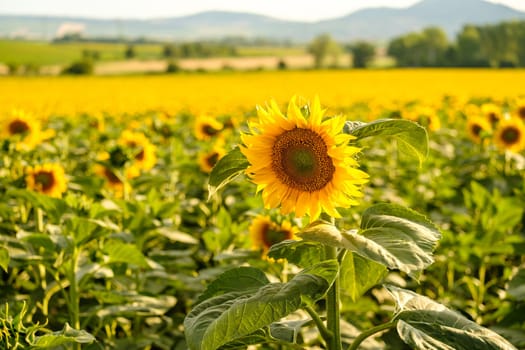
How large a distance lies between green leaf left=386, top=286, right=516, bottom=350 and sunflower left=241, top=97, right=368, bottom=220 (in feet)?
0.95

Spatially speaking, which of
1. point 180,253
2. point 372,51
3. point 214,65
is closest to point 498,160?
point 180,253

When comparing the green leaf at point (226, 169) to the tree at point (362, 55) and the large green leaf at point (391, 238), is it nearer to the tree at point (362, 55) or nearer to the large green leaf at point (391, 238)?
the large green leaf at point (391, 238)

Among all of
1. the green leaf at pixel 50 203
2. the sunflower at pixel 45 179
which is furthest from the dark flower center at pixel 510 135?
the green leaf at pixel 50 203

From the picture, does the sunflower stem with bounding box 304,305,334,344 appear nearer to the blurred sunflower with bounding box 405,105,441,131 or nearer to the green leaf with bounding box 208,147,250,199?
the green leaf with bounding box 208,147,250,199

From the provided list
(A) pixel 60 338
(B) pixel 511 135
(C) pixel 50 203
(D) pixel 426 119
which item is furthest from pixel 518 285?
(D) pixel 426 119

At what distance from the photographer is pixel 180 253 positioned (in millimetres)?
3557

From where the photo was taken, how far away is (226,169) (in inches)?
69.2

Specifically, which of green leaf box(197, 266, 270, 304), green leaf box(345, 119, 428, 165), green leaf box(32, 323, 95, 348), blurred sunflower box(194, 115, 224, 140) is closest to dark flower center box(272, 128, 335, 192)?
green leaf box(345, 119, 428, 165)

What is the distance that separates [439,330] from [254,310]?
0.41m

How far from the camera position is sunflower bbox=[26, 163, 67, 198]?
4145mm

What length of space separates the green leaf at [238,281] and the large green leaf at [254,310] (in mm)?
Result: 118

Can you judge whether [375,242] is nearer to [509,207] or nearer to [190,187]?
[509,207]

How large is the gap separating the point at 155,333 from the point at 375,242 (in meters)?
2.02

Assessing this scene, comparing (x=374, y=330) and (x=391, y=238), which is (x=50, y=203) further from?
(x=391, y=238)
